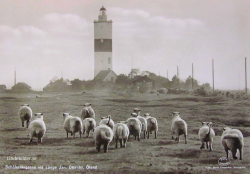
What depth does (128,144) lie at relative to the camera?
11.1 metres

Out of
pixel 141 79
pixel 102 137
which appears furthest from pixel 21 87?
pixel 102 137

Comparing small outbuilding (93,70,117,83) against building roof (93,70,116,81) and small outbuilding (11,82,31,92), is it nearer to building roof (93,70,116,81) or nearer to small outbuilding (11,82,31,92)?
building roof (93,70,116,81)

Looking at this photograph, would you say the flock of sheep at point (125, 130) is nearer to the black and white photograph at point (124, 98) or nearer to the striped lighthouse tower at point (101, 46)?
the black and white photograph at point (124, 98)

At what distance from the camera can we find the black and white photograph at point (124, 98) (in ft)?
29.8

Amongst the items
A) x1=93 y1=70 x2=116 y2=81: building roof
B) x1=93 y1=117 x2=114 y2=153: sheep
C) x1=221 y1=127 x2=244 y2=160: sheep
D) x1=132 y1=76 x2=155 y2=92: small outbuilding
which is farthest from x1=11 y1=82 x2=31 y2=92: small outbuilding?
x1=221 y1=127 x2=244 y2=160: sheep

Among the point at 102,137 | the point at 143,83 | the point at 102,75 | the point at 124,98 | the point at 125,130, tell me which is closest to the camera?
the point at 102,137

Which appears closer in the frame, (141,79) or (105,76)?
(141,79)

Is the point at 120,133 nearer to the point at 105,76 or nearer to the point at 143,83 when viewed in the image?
the point at 143,83

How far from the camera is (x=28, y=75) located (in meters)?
17.0

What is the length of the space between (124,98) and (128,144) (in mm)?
10700

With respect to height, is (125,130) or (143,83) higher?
(143,83)

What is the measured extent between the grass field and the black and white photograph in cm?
4

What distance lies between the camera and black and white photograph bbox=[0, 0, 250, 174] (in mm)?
9094

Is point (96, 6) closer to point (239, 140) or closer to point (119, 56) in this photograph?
point (119, 56)
